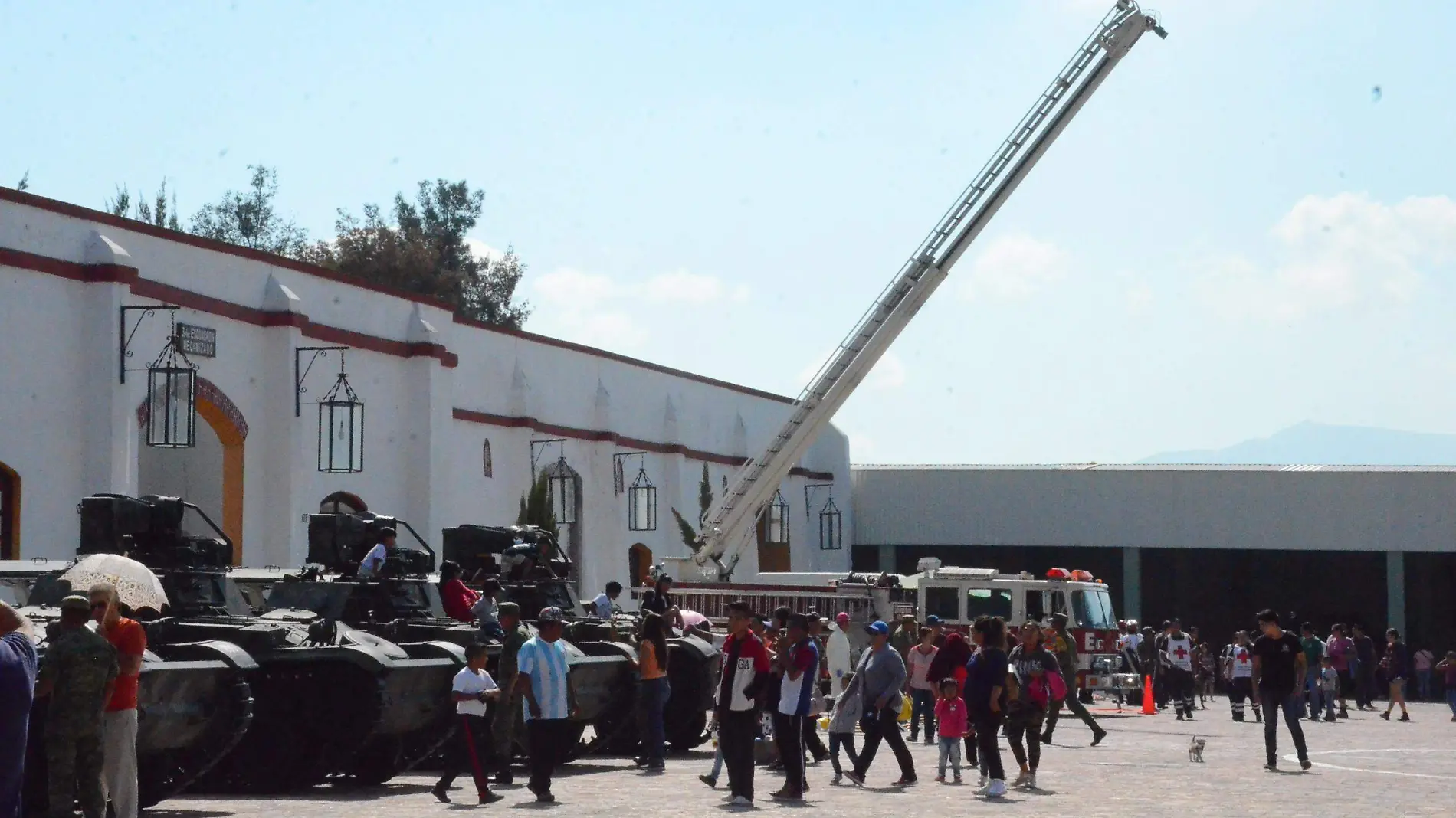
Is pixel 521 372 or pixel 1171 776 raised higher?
pixel 521 372

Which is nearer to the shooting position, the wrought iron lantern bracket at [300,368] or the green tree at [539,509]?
the wrought iron lantern bracket at [300,368]

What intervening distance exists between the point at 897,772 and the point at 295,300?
55.9 ft

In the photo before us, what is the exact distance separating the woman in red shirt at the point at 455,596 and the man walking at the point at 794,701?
520cm

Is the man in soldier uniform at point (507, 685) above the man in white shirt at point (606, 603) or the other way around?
the other way around

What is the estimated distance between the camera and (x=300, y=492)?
3206cm

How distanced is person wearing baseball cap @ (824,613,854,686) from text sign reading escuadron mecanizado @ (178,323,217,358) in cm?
1084

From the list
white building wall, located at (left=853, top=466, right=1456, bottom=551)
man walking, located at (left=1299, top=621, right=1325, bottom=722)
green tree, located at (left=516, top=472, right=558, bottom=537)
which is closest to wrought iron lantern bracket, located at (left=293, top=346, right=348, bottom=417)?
green tree, located at (left=516, top=472, right=558, bottom=537)

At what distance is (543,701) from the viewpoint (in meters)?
15.0

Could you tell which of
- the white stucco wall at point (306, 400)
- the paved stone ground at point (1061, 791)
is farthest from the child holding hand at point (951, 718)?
the white stucco wall at point (306, 400)

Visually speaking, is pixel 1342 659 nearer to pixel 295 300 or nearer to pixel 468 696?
pixel 295 300

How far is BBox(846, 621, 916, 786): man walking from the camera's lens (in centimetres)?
1692

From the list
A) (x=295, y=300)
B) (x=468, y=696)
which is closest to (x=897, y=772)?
(x=468, y=696)

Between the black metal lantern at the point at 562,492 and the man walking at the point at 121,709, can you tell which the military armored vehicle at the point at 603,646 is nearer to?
the man walking at the point at 121,709

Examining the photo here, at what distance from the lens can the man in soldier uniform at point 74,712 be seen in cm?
1115
